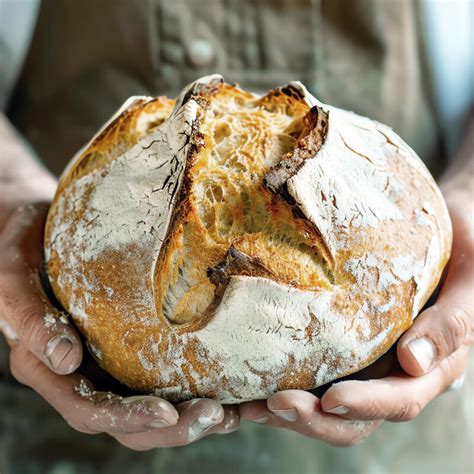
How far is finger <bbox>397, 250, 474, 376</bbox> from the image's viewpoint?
860mm

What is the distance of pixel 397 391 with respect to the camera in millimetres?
870

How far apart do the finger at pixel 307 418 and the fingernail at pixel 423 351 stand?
13 cm

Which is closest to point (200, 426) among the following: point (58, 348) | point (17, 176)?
point (58, 348)

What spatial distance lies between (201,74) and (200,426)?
708 millimetres

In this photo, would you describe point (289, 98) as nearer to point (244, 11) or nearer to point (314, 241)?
point (314, 241)

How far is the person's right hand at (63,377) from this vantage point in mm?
825

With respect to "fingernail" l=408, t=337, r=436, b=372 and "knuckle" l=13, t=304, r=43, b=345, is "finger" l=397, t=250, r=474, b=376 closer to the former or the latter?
"fingernail" l=408, t=337, r=436, b=372

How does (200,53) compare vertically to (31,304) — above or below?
above

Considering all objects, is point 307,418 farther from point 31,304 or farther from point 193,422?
point 31,304

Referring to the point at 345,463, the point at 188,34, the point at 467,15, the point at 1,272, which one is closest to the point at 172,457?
the point at 345,463

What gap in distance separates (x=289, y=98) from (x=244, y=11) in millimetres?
400

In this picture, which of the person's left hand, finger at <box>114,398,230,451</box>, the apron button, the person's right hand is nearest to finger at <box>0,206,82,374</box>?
the person's right hand

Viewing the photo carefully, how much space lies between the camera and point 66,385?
35.6 inches

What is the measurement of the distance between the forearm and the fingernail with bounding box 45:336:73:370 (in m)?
0.28
